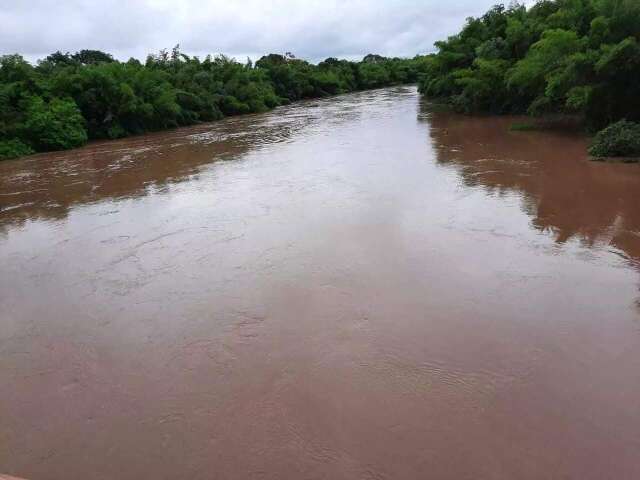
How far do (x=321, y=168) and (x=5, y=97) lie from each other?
46.9ft

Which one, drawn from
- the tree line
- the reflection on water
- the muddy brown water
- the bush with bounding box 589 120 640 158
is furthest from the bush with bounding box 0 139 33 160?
the bush with bounding box 589 120 640 158

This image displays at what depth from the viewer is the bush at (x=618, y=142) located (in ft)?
41.6

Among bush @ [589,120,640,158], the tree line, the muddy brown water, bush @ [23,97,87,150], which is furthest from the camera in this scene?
bush @ [23,97,87,150]

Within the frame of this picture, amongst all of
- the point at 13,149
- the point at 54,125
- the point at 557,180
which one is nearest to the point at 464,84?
the point at 557,180

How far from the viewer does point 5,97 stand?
67.2 ft

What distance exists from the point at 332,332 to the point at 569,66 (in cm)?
1234

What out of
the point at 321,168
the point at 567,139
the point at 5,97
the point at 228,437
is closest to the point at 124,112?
the point at 5,97

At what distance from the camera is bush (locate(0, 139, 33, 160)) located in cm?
2008

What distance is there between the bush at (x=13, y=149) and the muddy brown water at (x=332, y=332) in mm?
10134

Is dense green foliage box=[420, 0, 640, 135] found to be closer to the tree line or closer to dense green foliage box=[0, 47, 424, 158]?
the tree line

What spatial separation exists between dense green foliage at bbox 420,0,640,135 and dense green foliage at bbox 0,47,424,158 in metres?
15.6

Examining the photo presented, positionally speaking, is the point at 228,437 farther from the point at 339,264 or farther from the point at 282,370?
the point at 339,264

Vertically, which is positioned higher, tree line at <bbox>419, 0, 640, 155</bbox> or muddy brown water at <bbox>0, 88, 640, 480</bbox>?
tree line at <bbox>419, 0, 640, 155</bbox>

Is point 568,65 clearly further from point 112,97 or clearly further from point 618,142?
point 112,97
